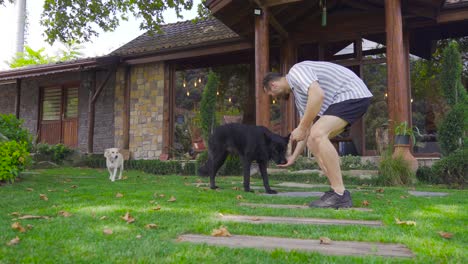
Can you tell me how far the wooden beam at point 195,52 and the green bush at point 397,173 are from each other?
16.7ft

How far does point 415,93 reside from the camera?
10.3 metres

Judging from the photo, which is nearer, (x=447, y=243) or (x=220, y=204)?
(x=447, y=243)

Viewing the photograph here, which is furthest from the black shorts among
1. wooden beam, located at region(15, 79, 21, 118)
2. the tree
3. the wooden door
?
wooden beam, located at region(15, 79, 21, 118)

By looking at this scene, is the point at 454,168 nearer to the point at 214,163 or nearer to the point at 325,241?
the point at 214,163

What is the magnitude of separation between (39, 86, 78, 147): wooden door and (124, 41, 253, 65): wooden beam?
3450 millimetres

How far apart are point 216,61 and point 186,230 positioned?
33.5ft

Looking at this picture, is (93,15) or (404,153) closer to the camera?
(404,153)

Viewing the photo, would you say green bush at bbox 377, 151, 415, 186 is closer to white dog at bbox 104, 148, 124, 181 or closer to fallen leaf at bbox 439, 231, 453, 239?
fallen leaf at bbox 439, 231, 453, 239

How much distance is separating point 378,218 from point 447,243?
0.73 meters

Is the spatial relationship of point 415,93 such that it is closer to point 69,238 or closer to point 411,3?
point 411,3

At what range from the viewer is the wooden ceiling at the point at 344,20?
7.77m

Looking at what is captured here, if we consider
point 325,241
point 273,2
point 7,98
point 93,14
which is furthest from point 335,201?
point 7,98

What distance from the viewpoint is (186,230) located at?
2240 millimetres

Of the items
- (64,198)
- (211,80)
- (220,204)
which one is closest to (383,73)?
(211,80)
